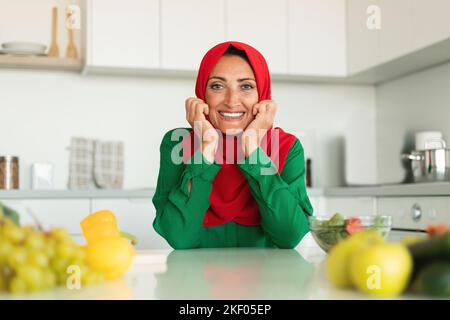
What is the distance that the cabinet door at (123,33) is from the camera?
294 centimetres

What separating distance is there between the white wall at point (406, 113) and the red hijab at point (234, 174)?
1.57 meters

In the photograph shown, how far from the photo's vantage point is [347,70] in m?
3.28

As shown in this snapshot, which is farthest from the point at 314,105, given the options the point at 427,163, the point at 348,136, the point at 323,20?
the point at 427,163

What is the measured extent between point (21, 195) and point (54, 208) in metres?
0.14

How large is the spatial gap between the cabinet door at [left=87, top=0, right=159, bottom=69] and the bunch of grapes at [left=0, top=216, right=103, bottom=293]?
2.46 metres

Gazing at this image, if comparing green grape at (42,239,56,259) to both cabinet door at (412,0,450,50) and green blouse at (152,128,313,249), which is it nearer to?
green blouse at (152,128,313,249)

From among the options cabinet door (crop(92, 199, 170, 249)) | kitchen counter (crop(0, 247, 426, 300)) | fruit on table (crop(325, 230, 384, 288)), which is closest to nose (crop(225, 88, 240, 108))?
kitchen counter (crop(0, 247, 426, 300))

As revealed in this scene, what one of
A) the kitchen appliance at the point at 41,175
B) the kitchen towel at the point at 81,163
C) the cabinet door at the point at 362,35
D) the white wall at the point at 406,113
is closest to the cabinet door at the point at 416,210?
the white wall at the point at 406,113

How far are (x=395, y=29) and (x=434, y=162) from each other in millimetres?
643

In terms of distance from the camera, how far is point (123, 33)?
2971mm

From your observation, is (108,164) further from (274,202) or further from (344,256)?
(344,256)

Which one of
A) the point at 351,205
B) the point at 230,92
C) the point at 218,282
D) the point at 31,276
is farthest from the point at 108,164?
the point at 31,276

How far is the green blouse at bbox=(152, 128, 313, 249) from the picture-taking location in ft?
4.63
